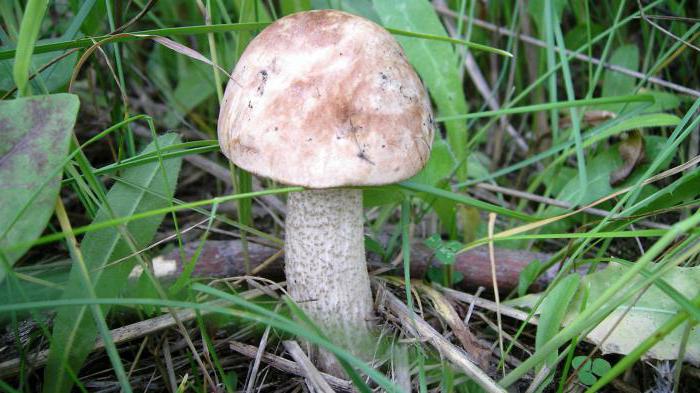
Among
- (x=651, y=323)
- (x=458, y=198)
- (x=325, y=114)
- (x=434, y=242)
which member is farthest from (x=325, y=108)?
(x=651, y=323)

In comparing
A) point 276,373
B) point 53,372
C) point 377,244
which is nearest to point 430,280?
point 377,244

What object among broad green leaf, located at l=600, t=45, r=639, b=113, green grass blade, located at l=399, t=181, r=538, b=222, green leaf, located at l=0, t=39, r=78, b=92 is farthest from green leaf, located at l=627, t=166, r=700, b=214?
green leaf, located at l=0, t=39, r=78, b=92

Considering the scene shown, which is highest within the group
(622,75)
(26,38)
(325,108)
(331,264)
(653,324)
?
(26,38)

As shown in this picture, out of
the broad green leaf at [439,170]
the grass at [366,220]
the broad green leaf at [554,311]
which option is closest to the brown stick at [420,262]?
the grass at [366,220]

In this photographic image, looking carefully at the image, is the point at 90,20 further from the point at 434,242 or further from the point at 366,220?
the point at 434,242

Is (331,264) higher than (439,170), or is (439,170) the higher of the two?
(439,170)

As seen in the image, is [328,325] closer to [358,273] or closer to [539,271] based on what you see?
[358,273]

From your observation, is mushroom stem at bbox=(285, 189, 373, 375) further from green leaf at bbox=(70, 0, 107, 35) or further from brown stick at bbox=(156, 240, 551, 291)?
green leaf at bbox=(70, 0, 107, 35)
